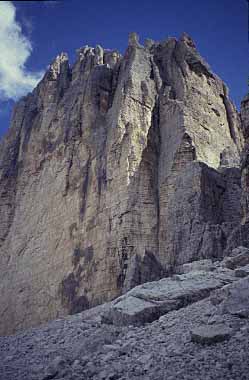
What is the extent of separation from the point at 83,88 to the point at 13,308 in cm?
1702

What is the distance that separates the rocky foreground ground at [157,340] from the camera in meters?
8.70

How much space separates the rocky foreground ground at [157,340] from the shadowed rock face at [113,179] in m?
8.07

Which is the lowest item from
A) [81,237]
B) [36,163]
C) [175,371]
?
[175,371]

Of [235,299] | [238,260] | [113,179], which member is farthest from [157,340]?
[113,179]

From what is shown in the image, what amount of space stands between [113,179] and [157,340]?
18644mm

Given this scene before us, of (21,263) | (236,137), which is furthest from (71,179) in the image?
(236,137)

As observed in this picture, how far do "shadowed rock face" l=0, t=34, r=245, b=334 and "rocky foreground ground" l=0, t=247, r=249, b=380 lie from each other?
8.07 metres

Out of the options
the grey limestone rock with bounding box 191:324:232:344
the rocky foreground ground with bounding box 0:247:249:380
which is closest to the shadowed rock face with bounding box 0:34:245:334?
the rocky foreground ground with bounding box 0:247:249:380

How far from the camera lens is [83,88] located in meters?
36.0

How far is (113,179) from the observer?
28.8 meters

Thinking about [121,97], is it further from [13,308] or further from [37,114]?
[13,308]

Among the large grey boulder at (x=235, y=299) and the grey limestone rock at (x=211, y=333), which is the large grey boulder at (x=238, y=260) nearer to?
the large grey boulder at (x=235, y=299)

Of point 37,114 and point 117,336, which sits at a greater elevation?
point 37,114

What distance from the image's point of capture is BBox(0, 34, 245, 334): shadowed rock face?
2603 cm
